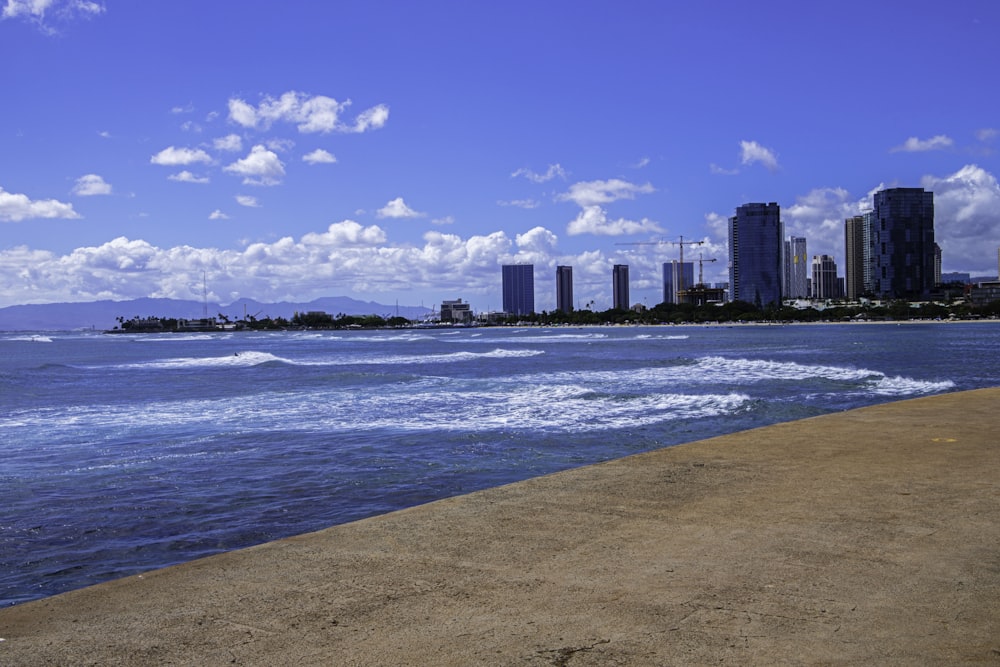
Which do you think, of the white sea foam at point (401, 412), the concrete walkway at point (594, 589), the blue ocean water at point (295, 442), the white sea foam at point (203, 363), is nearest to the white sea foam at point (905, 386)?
the blue ocean water at point (295, 442)

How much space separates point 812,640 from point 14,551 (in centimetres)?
641

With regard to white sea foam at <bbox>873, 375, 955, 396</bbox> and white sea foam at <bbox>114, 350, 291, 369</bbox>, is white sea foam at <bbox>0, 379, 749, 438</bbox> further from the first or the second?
white sea foam at <bbox>114, 350, 291, 369</bbox>

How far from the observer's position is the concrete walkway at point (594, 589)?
3.61 meters

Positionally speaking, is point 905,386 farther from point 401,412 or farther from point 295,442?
point 295,442

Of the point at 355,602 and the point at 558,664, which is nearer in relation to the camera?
the point at 558,664

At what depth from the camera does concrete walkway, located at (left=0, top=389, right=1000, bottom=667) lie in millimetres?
3609

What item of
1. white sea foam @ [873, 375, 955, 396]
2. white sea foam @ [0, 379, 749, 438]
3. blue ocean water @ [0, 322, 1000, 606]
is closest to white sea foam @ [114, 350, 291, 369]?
blue ocean water @ [0, 322, 1000, 606]

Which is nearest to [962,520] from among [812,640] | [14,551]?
[812,640]

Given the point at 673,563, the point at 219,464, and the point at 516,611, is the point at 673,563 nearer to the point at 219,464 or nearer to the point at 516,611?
the point at 516,611

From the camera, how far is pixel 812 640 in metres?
3.59

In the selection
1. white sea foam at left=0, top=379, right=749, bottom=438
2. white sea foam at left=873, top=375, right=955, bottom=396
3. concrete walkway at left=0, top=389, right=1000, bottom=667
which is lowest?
white sea foam at left=873, top=375, right=955, bottom=396

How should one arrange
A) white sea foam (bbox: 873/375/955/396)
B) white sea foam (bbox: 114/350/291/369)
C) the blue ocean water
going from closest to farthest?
the blue ocean water → white sea foam (bbox: 873/375/955/396) → white sea foam (bbox: 114/350/291/369)

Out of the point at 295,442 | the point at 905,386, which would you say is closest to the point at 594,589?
the point at 295,442

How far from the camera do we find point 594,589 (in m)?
4.37
